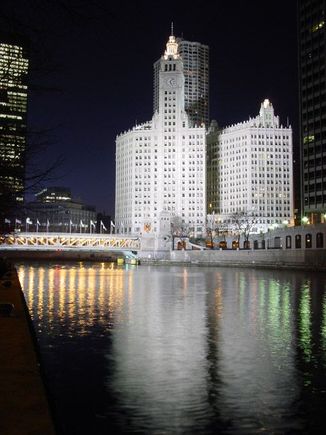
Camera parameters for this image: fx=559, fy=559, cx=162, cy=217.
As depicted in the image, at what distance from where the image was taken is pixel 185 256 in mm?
169500

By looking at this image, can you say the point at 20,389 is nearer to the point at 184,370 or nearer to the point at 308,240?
the point at 184,370

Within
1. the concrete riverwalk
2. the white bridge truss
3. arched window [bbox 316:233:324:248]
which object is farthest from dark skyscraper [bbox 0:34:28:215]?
the white bridge truss

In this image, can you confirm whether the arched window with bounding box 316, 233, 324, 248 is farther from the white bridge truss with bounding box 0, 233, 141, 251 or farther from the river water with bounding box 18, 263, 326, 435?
the river water with bounding box 18, 263, 326, 435

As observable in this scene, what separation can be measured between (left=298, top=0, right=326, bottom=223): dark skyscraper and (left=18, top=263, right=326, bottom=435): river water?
117 m

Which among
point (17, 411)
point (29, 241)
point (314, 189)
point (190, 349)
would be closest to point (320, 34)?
point (314, 189)

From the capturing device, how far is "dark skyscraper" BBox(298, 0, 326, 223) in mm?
143750

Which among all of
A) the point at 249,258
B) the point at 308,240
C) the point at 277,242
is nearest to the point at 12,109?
the point at 308,240

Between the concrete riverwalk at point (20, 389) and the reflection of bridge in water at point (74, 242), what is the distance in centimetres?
13602

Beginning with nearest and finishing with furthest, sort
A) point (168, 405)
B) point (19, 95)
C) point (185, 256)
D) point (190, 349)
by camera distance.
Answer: point (168, 405) → point (19, 95) → point (190, 349) → point (185, 256)

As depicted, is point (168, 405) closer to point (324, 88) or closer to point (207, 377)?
point (207, 377)

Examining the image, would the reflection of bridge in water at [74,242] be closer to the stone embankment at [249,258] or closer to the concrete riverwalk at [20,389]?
the stone embankment at [249,258]

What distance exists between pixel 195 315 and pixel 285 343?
10164 millimetres

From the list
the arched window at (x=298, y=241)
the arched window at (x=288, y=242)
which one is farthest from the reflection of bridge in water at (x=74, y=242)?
the arched window at (x=298, y=241)

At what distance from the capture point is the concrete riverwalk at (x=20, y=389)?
8195 mm
